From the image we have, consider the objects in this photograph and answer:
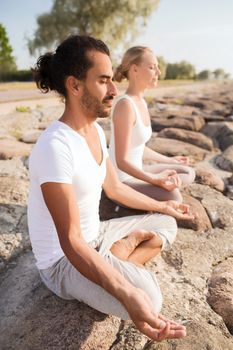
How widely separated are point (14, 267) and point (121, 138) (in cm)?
110

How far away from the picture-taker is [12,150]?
408 cm

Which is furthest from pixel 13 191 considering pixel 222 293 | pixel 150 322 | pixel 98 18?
pixel 98 18

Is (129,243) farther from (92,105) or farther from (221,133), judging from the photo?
(221,133)

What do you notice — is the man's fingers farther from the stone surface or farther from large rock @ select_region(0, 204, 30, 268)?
the stone surface

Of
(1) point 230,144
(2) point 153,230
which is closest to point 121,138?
(2) point 153,230

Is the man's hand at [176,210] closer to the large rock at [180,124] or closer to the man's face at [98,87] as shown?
the man's face at [98,87]

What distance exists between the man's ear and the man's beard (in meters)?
0.03

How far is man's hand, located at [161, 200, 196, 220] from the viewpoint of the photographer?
2627mm

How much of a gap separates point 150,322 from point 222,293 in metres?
0.71

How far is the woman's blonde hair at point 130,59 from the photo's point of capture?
3.15 m

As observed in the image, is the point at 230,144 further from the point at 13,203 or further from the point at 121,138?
the point at 13,203

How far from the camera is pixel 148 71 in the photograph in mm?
3162

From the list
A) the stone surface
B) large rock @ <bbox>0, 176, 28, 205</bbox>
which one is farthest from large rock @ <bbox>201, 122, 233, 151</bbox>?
large rock @ <bbox>0, 176, 28, 205</bbox>

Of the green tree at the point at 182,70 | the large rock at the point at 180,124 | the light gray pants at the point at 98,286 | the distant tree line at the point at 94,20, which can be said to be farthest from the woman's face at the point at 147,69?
the green tree at the point at 182,70
